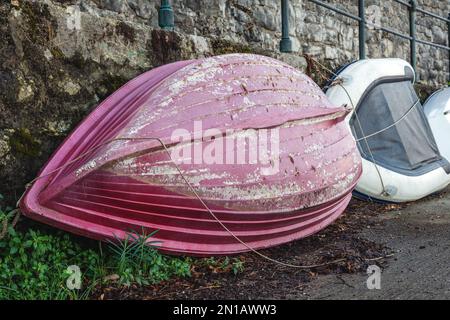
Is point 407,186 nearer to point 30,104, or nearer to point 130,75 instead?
point 130,75

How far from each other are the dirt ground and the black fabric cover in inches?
30.3

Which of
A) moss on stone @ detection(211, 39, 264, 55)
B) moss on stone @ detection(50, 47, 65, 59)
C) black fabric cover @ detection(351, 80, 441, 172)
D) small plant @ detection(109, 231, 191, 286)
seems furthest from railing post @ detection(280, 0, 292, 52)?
small plant @ detection(109, 231, 191, 286)

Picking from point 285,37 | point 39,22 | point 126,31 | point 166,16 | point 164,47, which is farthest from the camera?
point 285,37

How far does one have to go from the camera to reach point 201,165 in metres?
1.94

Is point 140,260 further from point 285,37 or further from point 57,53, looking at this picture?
point 285,37

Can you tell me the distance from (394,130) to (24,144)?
2.43 metres

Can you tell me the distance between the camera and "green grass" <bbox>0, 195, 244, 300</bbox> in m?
1.79

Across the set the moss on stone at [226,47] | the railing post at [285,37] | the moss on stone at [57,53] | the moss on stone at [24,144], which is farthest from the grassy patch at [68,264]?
the railing post at [285,37]

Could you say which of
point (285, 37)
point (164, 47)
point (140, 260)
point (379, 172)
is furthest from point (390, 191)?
point (140, 260)

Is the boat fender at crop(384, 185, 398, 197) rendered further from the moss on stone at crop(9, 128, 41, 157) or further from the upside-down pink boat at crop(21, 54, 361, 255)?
the moss on stone at crop(9, 128, 41, 157)

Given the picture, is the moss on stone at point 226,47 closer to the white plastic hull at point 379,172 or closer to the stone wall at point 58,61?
the stone wall at point 58,61

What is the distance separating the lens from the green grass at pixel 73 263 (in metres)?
1.79

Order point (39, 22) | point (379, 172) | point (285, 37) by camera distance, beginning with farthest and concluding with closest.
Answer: point (285, 37) < point (379, 172) < point (39, 22)
